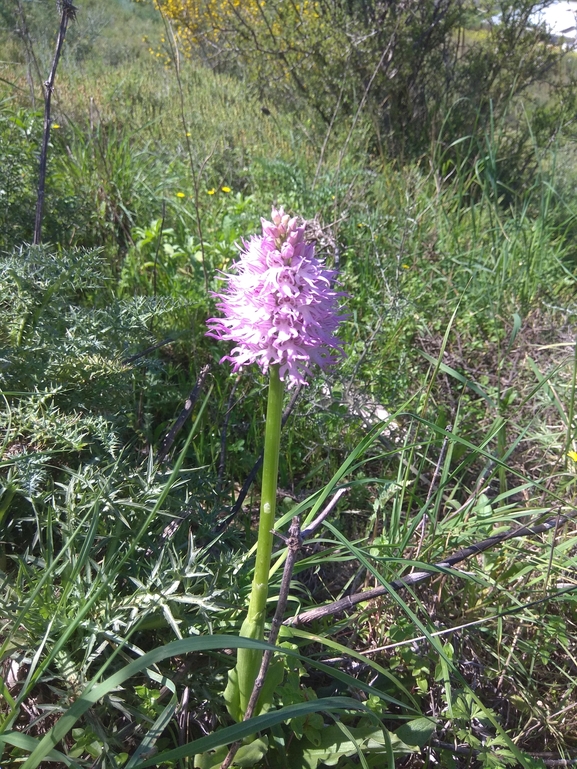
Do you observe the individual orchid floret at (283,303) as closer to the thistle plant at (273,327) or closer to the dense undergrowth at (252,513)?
the thistle plant at (273,327)

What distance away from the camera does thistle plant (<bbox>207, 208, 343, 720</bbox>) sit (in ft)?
3.42

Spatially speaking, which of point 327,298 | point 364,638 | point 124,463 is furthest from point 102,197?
point 364,638

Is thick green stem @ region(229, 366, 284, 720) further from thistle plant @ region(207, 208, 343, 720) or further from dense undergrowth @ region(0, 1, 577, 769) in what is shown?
dense undergrowth @ region(0, 1, 577, 769)

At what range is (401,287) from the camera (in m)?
2.81

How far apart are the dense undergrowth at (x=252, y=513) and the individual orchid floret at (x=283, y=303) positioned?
24 centimetres

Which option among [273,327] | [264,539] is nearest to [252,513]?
[264,539]

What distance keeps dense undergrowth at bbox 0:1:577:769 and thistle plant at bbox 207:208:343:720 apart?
155 mm

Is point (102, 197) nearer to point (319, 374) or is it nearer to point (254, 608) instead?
point (319, 374)

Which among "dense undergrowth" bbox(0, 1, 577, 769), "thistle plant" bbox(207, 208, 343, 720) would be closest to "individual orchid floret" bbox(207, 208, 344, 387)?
"thistle plant" bbox(207, 208, 343, 720)

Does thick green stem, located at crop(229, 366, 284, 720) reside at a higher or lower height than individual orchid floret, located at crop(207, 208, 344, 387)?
lower

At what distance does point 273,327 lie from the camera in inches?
41.4

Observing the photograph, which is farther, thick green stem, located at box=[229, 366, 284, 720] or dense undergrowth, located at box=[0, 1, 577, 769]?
dense undergrowth, located at box=[0, 1, 577, 769]

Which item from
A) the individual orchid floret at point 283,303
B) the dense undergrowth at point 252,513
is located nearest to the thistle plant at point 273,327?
the individual orchid floret at point 283,303

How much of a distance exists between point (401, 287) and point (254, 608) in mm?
2076
